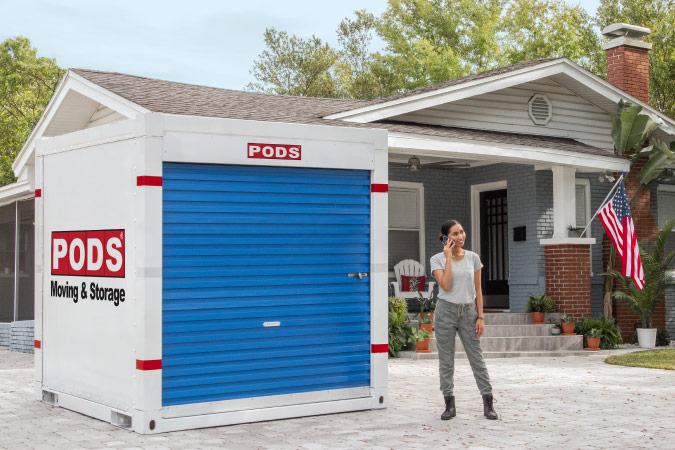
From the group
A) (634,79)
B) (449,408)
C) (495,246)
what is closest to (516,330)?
(495,246)

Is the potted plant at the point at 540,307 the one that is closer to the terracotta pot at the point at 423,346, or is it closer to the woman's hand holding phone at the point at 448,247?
the terracotta pot at the point at 423,346

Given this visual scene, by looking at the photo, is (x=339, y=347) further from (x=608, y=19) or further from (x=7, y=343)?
(x=608, y=19)

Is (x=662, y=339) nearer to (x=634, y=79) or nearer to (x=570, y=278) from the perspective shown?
(x=570, y=278)

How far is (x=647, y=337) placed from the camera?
16.2 meters

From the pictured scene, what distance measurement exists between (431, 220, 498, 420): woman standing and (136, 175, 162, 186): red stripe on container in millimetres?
2472

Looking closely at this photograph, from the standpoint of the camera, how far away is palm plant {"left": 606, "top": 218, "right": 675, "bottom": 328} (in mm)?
16062

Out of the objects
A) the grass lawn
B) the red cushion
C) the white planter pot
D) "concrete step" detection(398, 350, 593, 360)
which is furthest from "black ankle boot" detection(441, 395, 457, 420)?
the white planter pot

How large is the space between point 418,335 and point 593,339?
326 centimetres

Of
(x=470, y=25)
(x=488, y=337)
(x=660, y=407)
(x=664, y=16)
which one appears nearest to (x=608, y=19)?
(x=664, y=16)

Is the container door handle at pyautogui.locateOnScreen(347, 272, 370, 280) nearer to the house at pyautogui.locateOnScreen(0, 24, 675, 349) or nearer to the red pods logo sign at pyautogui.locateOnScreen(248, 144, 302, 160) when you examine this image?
the red pods logo sign at pyautogui.locateOnScreen(248, 144, 302, 160)

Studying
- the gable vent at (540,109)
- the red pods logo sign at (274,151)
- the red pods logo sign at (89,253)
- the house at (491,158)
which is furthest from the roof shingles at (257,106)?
the red pods logo sign at (274,151)

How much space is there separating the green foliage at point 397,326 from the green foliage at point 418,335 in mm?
123

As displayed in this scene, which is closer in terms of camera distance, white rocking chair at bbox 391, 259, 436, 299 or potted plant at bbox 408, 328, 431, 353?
potted plant at bbox 408, 328, 431, 353

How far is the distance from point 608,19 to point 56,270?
35.7 meters
